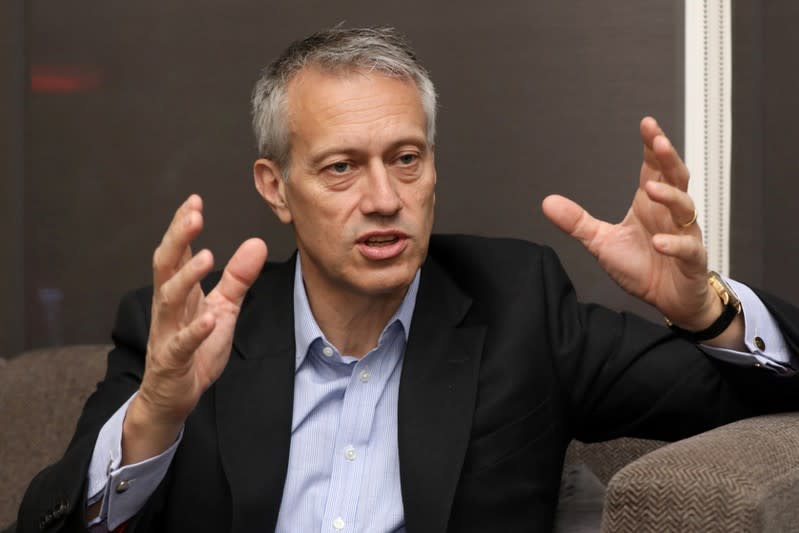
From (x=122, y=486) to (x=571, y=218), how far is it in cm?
77

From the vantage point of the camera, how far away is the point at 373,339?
6.69ft

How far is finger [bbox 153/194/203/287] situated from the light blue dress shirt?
0.27 m

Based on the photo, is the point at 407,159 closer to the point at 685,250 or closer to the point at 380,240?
the point at 380,240

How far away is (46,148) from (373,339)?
50.4 inches

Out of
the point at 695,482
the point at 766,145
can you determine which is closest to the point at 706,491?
the point at 695,482

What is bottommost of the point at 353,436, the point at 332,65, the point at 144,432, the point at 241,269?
the point at 353,436

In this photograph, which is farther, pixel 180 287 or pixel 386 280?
pixel 386 280

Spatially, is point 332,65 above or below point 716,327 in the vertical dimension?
above

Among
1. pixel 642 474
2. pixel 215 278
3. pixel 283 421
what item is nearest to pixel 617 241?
pixel 642 474

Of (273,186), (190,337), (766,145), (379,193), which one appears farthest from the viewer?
(766,145)

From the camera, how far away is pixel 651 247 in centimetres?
175

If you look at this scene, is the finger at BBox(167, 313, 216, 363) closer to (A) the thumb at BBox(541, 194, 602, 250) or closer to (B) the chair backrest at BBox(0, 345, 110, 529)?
(A) the thumb at BBox(541, 194, 602, 250)

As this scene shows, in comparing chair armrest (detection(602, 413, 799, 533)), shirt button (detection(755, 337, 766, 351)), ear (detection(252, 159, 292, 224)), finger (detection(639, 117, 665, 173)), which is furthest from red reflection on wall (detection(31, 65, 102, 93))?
chair armrest (detection(602, 413, 799, 533))

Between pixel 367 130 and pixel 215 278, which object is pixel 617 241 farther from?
pixel 215 278
